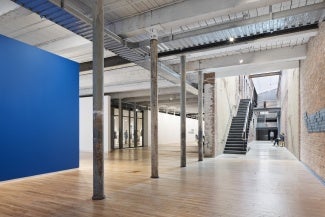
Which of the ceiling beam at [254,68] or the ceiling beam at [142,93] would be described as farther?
the ceiling beam at [142,93]

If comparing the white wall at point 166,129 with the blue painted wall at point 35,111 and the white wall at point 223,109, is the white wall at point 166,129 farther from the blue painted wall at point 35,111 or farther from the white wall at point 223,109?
the blue painted wall at point 35,111

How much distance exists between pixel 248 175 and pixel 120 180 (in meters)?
A: 3.36

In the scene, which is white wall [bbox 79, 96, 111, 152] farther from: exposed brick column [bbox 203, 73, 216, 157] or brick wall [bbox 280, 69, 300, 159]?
brick wall [bbox 280, 69, 300, 159]

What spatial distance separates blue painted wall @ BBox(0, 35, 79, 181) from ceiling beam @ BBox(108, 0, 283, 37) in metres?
2.28

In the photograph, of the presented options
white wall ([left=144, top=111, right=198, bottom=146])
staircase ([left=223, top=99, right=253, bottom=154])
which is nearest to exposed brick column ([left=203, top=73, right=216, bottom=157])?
staircase ([left=223, top=99, right=253, bottom=154])

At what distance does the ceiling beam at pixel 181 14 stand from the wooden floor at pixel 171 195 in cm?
365

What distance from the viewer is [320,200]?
14.2ft

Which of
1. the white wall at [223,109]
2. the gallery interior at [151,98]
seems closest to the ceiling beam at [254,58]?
the gallery interior at [151,98]

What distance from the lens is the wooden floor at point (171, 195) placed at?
3736 mm

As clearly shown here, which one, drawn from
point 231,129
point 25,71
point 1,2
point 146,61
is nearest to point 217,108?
point 231,129

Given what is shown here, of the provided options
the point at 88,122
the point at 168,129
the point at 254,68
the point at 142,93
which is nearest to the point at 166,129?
the point at 168,129

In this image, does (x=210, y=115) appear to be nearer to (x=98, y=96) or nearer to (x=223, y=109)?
(x=223, y=109)

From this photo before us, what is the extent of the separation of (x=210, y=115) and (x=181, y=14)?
253 inches

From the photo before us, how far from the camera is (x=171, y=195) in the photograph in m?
4.63
